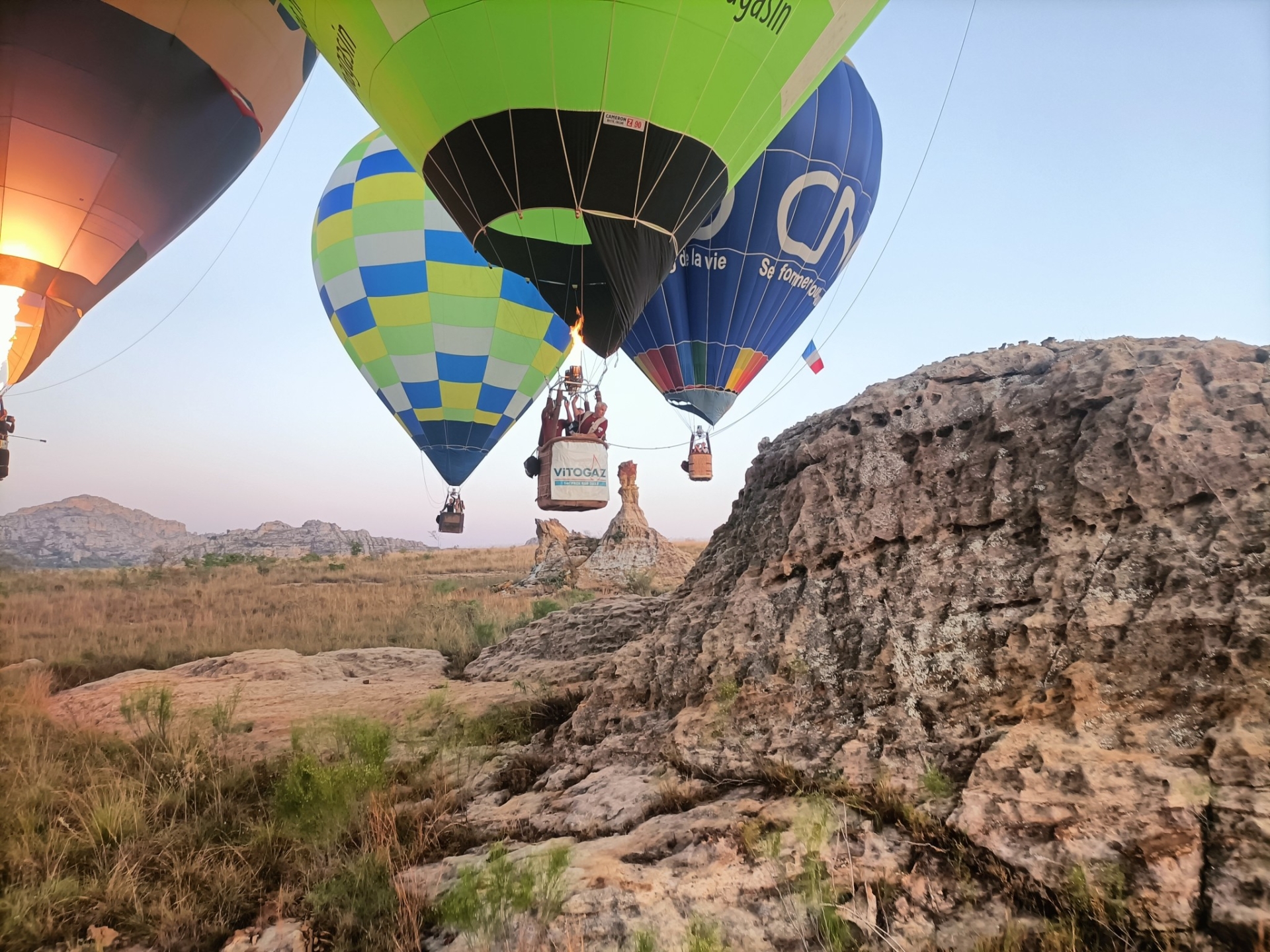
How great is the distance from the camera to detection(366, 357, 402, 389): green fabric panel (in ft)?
57.5

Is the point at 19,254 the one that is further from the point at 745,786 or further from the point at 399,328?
the point at 745,786

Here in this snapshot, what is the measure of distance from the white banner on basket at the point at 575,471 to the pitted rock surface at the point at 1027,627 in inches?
282

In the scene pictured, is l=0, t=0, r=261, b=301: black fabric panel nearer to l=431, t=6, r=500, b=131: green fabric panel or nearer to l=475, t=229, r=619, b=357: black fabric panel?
l=431, t=6, r=500, b=131: green fabric panel

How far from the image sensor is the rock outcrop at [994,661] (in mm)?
1957

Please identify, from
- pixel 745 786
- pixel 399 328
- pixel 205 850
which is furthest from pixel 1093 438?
pixel 399 328

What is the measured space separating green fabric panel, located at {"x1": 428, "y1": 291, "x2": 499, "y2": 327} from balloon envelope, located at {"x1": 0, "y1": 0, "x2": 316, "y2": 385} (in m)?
5.21

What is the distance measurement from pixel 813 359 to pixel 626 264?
15.3 m

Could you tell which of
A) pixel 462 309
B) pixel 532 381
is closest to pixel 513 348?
pixel 532 381

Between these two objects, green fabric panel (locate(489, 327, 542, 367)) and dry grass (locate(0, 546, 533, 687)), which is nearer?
dry grass (locate(0, 546, 533, 687))

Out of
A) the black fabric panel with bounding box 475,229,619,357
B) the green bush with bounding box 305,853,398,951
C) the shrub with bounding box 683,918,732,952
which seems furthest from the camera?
the black fabric panel with bounding box 475,229,619,357

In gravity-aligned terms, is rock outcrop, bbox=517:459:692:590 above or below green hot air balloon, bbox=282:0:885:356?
below

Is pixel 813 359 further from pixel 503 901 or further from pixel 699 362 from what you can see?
pixel 503 901

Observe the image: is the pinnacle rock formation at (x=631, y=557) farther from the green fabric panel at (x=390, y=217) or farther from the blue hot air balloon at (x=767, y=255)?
the green fabric panel at (x=390, y=217)

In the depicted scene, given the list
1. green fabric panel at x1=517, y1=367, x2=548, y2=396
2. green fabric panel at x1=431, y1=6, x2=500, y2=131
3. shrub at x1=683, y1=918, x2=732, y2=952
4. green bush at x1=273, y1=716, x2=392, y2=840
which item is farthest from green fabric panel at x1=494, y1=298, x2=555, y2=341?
shrub at x1=683, y1=918, x2=732, y2=952
